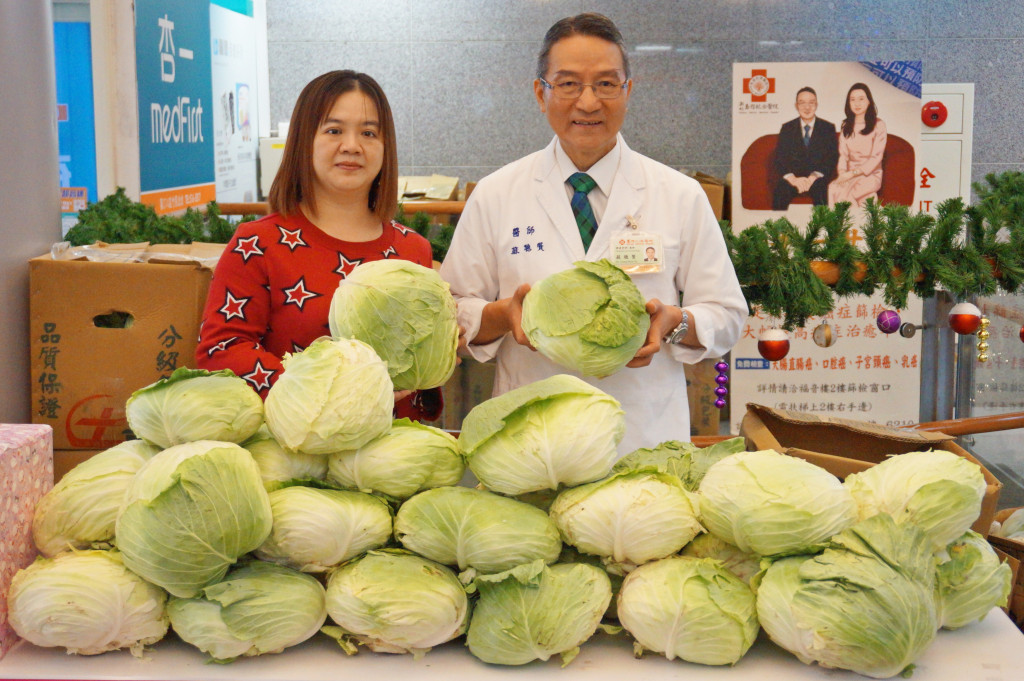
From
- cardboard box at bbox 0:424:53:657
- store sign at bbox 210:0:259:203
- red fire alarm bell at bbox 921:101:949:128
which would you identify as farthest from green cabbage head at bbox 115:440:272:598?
red fire alarm bell at bbox 921:101:949:128

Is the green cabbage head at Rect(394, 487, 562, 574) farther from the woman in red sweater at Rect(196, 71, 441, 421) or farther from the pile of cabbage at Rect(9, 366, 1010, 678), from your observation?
the woman in red sweater at Rect(196, 71, 441, 421)

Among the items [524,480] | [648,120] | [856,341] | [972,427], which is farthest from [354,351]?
[648,120]

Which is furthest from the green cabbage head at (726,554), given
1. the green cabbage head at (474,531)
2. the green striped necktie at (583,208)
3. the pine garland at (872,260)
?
the pine garland at (872,260)

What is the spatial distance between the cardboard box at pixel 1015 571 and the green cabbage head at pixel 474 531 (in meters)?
1.17

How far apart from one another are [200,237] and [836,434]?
2.18 metres

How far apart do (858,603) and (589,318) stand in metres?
0.79

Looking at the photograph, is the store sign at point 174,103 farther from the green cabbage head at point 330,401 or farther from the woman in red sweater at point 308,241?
the green cabbage head at point 330,401

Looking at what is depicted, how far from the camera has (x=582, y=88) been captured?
2318 millimetres

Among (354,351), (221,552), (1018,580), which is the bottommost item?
(1018,580)

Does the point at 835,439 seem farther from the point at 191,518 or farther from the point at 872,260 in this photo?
the point at 191,518

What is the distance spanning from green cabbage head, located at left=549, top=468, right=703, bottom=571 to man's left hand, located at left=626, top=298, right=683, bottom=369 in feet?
1.88

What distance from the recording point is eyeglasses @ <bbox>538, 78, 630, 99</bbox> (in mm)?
2318

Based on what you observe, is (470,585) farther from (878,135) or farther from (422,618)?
(878,135)

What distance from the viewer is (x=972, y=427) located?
3.35 metres
